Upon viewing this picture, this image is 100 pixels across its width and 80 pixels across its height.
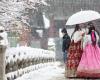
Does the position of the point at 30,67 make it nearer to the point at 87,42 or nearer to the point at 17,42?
the point at 87,42

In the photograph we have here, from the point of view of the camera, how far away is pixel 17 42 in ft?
104

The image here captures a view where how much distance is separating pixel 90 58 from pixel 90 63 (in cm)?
23

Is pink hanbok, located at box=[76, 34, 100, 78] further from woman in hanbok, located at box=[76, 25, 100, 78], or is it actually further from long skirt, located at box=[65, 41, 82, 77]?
long skirt, located at box=[65, 41, 82, 77]

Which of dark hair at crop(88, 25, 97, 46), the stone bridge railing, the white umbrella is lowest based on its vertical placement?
the stone bridge railing

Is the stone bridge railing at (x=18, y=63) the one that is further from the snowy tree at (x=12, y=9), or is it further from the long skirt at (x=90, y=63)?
the snowy tree at (x=12, y=9)

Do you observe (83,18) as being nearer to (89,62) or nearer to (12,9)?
(89,62)

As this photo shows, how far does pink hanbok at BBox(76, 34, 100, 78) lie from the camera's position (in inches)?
509

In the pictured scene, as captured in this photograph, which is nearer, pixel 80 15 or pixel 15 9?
pixel 80 15

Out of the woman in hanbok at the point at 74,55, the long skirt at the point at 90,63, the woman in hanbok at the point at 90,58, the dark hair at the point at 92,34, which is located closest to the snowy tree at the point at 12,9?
the woman in hanbok at the point at 74,55

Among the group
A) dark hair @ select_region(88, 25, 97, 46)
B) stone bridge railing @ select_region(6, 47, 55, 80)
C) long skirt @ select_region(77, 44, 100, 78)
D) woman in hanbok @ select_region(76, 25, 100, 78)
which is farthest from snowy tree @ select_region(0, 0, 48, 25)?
long skirt @ select_region(77, 44, 100, 78)

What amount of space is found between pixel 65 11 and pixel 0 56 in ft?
125

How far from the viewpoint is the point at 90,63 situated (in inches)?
517

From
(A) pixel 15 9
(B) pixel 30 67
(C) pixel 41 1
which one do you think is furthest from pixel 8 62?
(C) pixel 41 1

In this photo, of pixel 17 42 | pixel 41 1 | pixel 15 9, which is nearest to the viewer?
pixel 15 9
